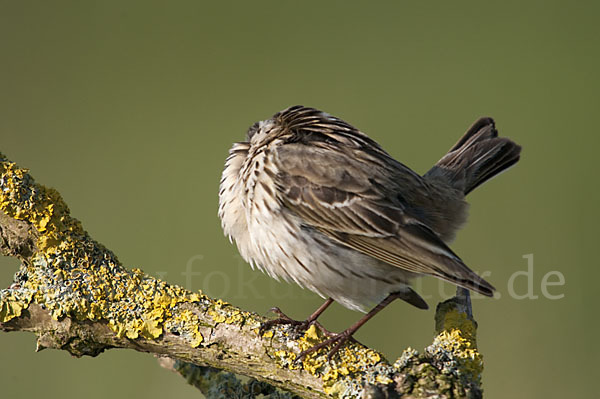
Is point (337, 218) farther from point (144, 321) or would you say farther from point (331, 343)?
point (144, 321)

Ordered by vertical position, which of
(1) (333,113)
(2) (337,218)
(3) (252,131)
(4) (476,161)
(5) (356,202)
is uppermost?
(1) (333,113)

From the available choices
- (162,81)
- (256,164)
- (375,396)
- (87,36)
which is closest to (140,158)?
(162,81)

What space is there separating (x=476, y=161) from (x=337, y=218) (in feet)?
5.83

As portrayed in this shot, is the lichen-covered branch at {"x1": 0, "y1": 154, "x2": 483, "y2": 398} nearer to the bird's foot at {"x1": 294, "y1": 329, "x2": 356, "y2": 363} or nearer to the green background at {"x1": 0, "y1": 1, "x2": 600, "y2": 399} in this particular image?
the bird's foot at {"x1": 294, "y1": 329, "x2": 356, "y2": 363}

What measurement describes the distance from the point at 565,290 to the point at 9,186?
615 centimetres

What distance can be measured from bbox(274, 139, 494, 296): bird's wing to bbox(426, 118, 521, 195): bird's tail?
103cm

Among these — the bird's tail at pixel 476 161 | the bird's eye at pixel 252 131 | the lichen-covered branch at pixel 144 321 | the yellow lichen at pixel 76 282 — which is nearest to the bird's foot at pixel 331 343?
the lichen-covered branch at pixel 144 321

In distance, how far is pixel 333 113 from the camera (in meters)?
10.2

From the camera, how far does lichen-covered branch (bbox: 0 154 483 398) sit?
3756 mm

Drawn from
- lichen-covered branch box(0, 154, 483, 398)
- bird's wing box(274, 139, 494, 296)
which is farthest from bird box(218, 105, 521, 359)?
lichen-covered branch box(0, 154, 483, 398)

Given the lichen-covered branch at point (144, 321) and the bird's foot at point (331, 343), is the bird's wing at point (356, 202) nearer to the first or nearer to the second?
the lichen-covered branch at point (144, 321)

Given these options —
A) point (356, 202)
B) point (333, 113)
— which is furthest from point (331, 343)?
point (333, 113)

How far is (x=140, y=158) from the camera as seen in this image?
1023cm

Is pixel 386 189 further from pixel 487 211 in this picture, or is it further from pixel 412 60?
pixel 412 60
